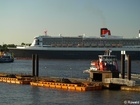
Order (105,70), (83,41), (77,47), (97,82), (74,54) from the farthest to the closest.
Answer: (83,41) < (77,47) < (74,54) < (105,70) < (97,82)

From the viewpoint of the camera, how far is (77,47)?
121 meters

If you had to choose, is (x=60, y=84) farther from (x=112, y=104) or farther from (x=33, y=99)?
(x=112, y=104)

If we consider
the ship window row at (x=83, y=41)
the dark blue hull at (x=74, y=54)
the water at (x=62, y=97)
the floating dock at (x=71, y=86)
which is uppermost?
the ship window row at (x=83, y=41)

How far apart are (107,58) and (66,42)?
83.8 metres

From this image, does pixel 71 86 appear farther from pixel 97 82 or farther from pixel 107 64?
pixel 107 64

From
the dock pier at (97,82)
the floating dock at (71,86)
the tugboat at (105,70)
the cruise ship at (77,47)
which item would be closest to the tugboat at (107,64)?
the tugboat at (105,70)

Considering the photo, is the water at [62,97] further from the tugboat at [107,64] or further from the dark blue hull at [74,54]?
the dark blue hull at [74,54]

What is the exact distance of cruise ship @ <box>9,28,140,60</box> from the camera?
119 meters

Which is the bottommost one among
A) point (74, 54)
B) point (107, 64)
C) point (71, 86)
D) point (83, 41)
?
point (71, 86)

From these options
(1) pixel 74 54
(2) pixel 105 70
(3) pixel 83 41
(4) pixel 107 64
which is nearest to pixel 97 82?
(2) pixel 105 70

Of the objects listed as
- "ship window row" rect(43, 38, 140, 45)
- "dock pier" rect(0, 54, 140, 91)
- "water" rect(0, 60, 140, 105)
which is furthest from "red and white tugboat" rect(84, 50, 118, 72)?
"ship window row" rect(43, 38, 140, 45)

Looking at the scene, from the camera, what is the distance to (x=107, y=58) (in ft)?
136

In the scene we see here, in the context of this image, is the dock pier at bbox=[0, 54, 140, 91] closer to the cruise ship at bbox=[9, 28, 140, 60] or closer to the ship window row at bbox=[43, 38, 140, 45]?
the cruise ship at bbox=[9, 28, 140, 60]

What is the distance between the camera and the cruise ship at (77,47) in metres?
119
